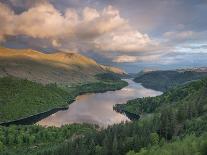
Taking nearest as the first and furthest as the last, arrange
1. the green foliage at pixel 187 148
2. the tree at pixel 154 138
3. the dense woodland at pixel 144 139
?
the green foliage at pixel 187 148 < the dense woodland at pixel 144 139 < the tree at pixel 154 138

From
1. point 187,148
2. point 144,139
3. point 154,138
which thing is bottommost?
point 154,138

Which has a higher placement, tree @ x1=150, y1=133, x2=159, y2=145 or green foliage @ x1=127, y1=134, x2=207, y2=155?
green foliage @ x1=127, y1=134, x2=207, y2=155

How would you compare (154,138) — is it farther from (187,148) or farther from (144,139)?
(187,148)

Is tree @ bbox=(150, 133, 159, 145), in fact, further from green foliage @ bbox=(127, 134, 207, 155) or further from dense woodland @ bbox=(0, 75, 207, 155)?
green foliage @ bbox=(127, 134, 207, 155)

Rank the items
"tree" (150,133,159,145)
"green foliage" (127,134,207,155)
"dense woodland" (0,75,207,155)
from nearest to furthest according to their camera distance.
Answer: "green foliage" (127,134,207,155)
"dense woodland" (0,75,207,155)
"tree" (150,133,159,145)

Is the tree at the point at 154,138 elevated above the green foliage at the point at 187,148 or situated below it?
below

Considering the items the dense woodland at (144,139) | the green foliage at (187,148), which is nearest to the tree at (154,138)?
the dense woodland at (144,139)

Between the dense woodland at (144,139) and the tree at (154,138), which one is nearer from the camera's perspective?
the dense woodland at (144,139)

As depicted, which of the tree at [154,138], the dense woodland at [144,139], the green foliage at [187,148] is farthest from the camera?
the tree at [154,138]

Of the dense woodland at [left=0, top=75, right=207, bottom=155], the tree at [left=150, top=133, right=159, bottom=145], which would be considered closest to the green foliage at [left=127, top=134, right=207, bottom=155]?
the dense woodland at [left=0, top=75, right=207, bottom=155]

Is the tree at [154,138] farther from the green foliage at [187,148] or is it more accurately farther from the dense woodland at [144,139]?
the green foliage at [187,148]

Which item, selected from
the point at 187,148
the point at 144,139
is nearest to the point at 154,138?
the point at 144,139

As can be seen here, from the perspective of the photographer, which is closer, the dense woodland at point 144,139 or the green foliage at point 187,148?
the green foliage at point 187,148

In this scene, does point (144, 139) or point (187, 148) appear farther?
point (144, 139)
